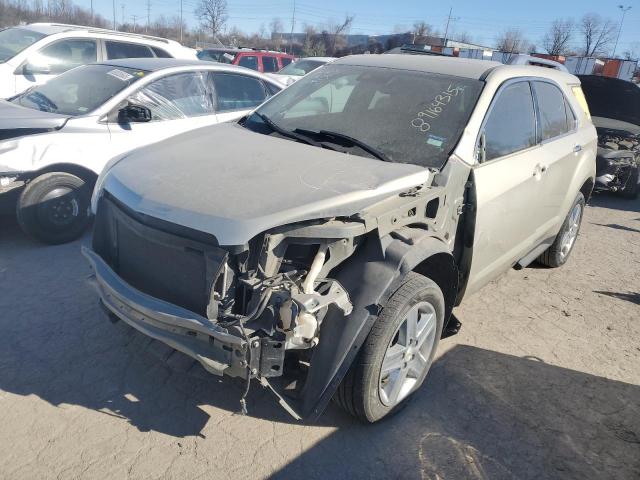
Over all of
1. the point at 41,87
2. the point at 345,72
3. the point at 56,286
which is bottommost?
the point at 56,286

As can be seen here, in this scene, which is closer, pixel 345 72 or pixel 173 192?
pixel 173 192

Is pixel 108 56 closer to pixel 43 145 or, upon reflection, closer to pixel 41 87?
pixel 41 87

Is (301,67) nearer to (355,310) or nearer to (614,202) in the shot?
(614,202)

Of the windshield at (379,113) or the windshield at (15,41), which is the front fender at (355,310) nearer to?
the windshield at (379,113)

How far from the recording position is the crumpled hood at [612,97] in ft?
27.7

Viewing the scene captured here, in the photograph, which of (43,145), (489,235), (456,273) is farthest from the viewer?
(43,145)

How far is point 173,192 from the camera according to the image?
8.73 feet

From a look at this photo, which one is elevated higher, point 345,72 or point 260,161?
point 345,72

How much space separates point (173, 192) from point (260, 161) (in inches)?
23.9

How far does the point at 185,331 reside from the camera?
2.44 m

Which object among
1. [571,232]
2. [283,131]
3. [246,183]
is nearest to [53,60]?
[283,131]

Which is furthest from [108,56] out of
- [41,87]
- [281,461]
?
[281,461]

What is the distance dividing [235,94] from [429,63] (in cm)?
325

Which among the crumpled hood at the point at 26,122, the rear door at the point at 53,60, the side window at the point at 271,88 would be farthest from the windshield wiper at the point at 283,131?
the rear door at the point at 53,60
